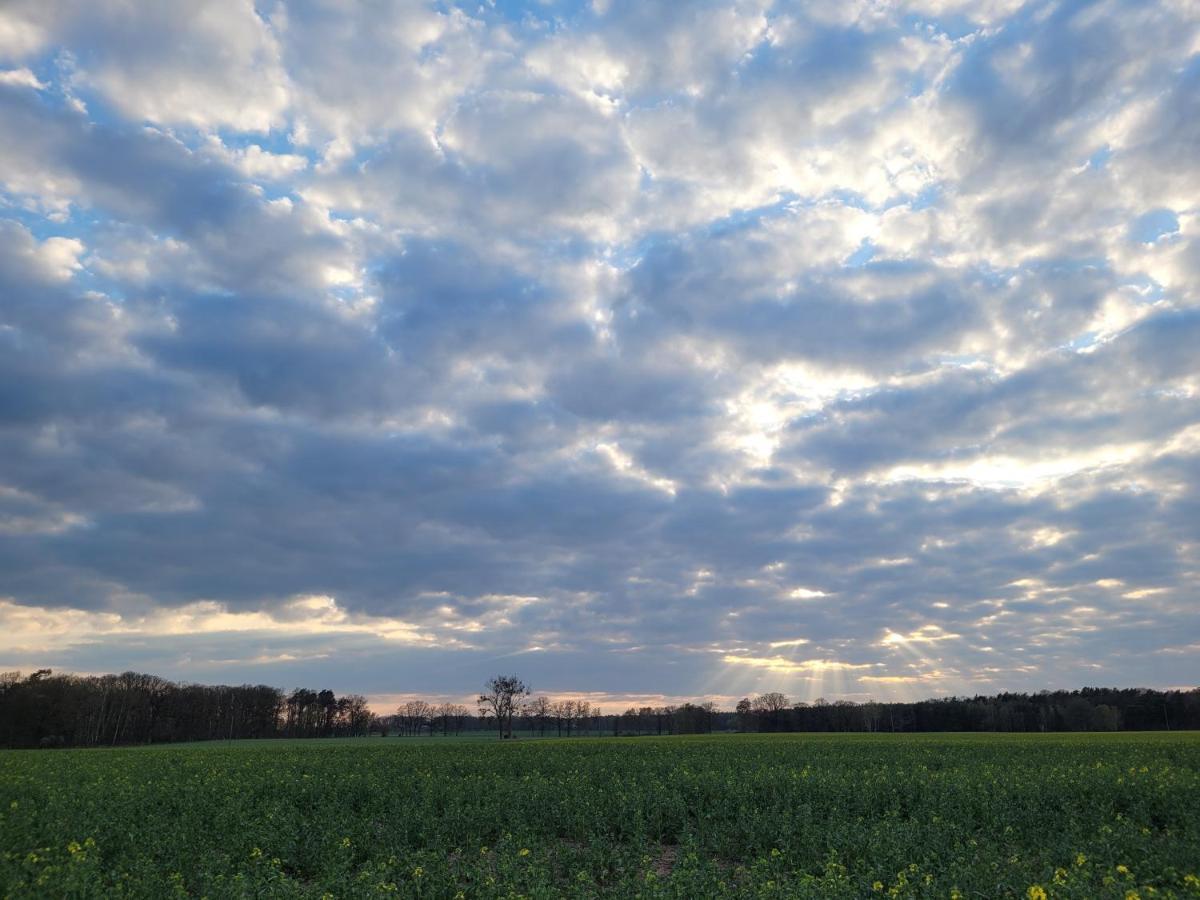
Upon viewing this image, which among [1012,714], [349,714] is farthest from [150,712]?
[1012,714]

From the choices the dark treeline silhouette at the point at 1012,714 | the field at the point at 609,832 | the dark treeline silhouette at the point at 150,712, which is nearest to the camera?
the field at the point at 609,832

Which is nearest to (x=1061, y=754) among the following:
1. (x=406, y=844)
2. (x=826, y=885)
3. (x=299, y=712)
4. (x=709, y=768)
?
(x=709, y=768)

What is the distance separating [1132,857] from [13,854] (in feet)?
87.1

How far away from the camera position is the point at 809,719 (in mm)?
162250

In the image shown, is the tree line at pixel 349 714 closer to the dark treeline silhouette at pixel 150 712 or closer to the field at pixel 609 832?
the dark treeline silhouette at pixel 150 712

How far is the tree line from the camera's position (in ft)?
354

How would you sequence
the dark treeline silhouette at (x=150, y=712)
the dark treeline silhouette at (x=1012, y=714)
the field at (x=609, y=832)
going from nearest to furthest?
the field at (x=609, y=832), the dark treeline silhouette at (x=150, y=712), the dark treeline silhouette at (x=1012, y=714)

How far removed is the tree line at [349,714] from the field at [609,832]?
96847 millimetres

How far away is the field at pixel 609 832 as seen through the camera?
14.8 m

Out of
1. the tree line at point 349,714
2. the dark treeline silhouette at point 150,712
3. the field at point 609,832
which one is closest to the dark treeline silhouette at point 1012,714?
the tree line at point 349,714

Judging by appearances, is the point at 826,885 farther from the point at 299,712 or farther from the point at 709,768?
the point at 299,712

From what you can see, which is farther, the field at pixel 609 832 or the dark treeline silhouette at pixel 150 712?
the dark treeline silhouette at pixel 150 712

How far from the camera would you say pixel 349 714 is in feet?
580

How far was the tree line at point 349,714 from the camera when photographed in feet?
354
